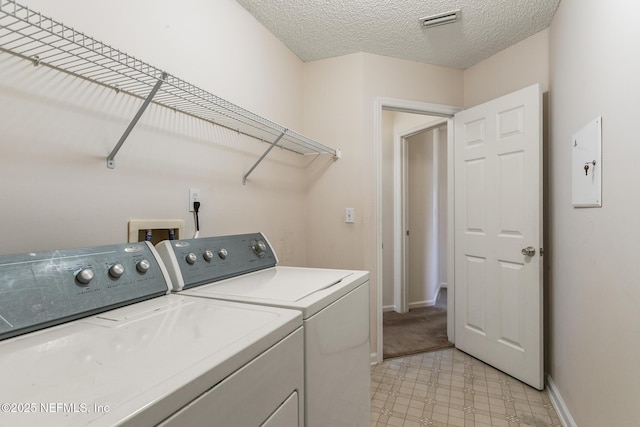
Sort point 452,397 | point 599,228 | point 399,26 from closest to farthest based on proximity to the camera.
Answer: point 599,228 → point 452,397 → point 399,26

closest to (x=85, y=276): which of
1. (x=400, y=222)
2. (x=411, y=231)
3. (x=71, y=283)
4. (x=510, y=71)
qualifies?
(x=71, y=283)

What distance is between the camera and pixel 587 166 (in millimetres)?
1484

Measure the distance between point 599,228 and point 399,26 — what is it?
1.63 metres

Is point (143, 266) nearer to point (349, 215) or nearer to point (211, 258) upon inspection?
point (211, 258)

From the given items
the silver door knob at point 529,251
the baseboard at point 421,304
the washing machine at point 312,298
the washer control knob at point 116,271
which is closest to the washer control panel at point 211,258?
the washing machine at point 312,298

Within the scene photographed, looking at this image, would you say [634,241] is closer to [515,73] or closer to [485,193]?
[485,193]

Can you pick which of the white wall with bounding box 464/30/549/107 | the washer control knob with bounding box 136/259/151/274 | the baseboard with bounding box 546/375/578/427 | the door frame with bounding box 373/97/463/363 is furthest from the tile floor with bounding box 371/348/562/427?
the white wall with bounding box 464/30/549/107

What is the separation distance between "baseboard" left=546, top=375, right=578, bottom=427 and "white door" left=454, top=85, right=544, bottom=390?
7cm

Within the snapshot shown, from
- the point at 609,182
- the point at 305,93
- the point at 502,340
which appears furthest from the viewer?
the point at 305,93

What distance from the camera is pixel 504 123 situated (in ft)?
7.43

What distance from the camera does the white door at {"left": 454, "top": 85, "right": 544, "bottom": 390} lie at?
208 cm

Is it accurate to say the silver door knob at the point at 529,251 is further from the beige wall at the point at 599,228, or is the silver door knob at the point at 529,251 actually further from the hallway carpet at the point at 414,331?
the hallway carpet at the point at 414,331

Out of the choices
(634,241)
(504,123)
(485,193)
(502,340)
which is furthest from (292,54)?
(502,340)

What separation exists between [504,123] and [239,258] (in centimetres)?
206
